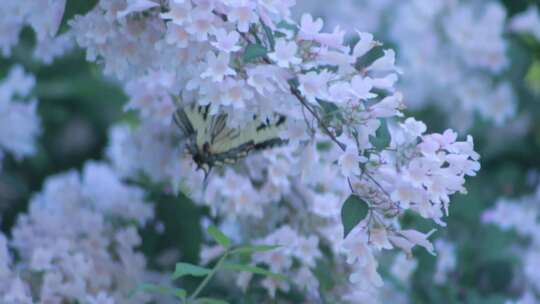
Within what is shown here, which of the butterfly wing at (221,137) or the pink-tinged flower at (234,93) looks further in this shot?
the butterfly wing at (221,137)

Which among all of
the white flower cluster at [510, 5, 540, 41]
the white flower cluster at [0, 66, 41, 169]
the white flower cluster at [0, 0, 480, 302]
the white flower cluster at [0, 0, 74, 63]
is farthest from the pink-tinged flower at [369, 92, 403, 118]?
the white flower cluster at [510, 5, 540, 41]

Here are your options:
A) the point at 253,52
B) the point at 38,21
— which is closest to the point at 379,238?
the point at 253,52

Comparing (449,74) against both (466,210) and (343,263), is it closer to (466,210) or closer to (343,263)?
(466,210)

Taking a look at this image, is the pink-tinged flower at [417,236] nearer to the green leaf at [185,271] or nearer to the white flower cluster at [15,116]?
the green leaf at [185,271]

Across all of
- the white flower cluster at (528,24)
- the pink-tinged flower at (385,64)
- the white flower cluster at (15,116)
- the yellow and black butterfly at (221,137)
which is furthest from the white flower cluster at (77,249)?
the white flower cluster at (528,24)

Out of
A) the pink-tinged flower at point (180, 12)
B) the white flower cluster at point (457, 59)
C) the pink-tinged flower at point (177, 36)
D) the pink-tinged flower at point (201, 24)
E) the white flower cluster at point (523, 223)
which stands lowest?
the pink-tinged flower at point (177, 36)

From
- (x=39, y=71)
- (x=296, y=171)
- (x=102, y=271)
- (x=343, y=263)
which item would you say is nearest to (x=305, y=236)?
(x=343, y=263)

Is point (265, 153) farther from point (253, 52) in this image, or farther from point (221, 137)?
point (253, 52)

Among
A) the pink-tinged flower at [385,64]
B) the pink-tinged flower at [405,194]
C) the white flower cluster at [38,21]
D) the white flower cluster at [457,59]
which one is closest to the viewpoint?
the pink-tinged flower at [405,194]

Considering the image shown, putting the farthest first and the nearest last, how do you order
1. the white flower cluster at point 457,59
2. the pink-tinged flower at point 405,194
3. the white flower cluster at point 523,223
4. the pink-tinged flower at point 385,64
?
the white flower cluster at point 457,59
the white flower cluster at point 523,223
the pink-tinged flower at point 385,64
the pink-tinged flower at point 405,194
